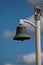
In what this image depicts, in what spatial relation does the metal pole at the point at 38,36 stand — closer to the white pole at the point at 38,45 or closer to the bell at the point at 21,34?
the white pole at the point at 38,45

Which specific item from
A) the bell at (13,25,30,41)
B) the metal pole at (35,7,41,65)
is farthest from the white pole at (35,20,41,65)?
the bell at (13,25,30,41)

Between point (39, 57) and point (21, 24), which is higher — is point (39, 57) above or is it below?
below

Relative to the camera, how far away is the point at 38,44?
63.8 ft

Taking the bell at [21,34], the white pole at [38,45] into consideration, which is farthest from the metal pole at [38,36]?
the bell at [21,34]

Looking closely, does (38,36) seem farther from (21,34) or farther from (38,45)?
(21,34)

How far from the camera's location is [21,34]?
2003 centimetres

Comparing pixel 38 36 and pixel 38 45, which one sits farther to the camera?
pixel 38 36

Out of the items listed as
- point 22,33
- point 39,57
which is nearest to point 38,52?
point 39,57

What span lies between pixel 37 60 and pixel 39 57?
234 mm

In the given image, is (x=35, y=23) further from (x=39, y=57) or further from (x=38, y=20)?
(x=39, y=57)

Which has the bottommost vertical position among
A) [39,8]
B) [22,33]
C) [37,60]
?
[37,60]

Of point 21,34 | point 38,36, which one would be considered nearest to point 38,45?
point 38,36

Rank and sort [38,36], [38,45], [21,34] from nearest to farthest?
[38,45] → [38,36] → [21,34]

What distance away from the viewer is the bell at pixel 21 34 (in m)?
19.8
